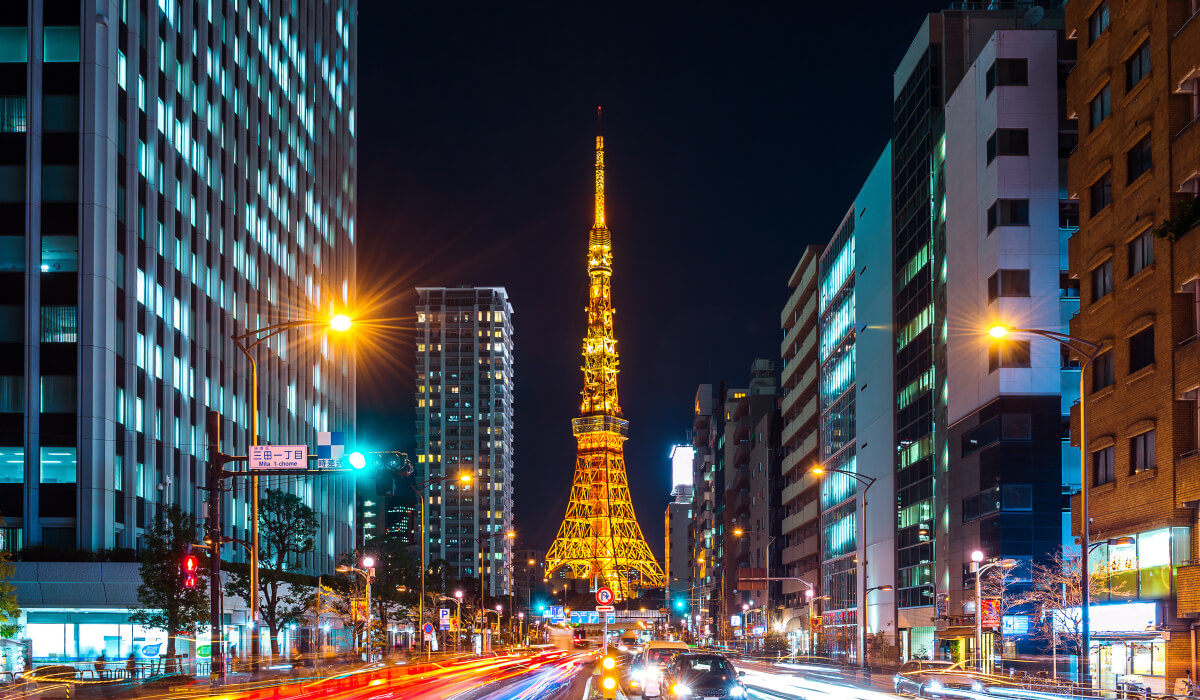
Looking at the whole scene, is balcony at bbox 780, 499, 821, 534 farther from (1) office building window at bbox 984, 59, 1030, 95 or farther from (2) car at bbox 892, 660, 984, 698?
(2) car at bbox 892, 660, 984, 698

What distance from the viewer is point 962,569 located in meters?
77.2

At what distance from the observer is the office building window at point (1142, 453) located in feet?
154

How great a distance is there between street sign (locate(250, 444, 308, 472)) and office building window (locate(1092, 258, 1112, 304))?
3111 cm

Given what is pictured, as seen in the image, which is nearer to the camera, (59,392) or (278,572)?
(59,392)

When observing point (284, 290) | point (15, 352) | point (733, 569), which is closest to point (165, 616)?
point (15, 352)

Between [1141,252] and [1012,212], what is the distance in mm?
25406

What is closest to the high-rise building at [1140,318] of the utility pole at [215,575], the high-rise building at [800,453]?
the utility pole at [215,575]

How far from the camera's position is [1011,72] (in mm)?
73688

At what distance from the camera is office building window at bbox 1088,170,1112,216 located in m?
52.1

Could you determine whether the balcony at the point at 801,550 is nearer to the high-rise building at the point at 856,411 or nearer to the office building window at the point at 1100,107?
the high-rise building at the point at 856,411

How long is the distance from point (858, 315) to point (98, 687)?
2983 inches

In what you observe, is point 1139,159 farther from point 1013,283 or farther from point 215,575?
point 215,575

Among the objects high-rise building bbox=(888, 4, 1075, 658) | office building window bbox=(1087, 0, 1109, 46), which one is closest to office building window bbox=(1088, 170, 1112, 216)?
office building window bbox=(1087, 0, 1109, 46)

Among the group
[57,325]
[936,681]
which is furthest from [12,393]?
[936,681]
